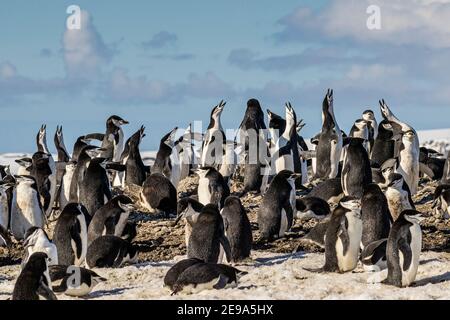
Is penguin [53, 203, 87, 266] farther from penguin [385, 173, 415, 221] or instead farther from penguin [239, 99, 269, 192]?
penguin [239, 99, 269, 192]

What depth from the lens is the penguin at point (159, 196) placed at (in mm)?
16000

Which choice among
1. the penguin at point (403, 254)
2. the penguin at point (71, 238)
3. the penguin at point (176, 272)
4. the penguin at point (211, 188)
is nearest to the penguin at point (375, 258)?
the penguin at point (403, 254)

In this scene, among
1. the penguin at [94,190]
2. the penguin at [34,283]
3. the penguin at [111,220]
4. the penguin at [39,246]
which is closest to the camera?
the penguin at [34,283]

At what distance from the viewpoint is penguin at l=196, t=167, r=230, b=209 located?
15.1 meters

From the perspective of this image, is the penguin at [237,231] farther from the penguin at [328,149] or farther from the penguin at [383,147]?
the penguin at [383,147]

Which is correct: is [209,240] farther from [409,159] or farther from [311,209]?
[409,159]

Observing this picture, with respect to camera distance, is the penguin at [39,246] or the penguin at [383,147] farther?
the penguin at [383,147]

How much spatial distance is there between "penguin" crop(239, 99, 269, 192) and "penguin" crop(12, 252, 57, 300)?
9221mm

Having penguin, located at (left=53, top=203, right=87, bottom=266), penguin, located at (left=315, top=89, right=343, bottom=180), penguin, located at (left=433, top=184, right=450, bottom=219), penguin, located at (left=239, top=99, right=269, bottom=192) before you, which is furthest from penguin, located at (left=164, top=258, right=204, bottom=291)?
penguin, located at (left=315, top=89, right=343, bottom=180)

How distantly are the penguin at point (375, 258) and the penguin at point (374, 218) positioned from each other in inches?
31.5

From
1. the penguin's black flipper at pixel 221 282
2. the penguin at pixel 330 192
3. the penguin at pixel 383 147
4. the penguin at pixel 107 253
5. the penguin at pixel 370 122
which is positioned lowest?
the penguin's black flipper at pixel 221 282

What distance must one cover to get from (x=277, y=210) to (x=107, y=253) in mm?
2748

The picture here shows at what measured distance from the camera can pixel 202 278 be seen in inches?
381

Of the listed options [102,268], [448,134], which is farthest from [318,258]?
[448,134]
